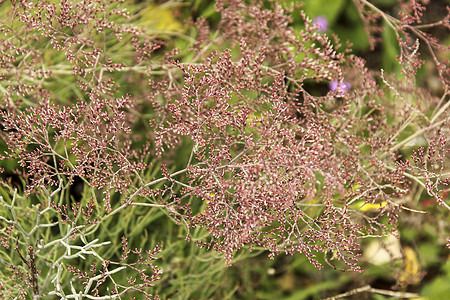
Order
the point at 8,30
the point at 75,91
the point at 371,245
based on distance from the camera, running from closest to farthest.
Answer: the point at 8,30 → the point at 75,91 → the point at 371,245

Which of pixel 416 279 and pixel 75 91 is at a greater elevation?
pixel 75 91

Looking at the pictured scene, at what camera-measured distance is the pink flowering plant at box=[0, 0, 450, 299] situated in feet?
2.80

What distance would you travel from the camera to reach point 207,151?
3.75ft

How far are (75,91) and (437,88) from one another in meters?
1.57

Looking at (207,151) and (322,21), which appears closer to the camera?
(207,151)

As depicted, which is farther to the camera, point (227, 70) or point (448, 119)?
point (448, 119)

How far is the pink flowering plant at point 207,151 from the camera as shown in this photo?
854mm

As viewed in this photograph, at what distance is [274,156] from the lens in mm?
789

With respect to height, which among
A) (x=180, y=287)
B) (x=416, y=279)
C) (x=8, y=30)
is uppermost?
(x=8, y=30)

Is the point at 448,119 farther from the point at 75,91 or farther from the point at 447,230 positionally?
the point at 75,91

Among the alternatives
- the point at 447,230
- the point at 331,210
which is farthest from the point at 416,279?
the point at 331,210

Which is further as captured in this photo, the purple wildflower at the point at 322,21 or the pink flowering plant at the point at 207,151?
the purple wildflower at the point at 322,21

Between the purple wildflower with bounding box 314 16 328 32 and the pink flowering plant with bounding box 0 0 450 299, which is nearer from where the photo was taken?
the pink flowering plant with bounding box 0 0 450 299

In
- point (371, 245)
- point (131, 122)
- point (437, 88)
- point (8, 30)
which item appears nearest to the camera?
point (8, 30)
